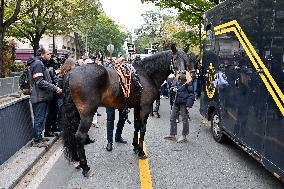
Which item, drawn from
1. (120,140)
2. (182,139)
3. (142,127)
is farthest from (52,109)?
(182,139)

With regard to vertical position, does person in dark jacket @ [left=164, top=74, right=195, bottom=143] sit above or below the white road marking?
above

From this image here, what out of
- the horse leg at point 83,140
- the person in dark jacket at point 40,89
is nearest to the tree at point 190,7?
the person in dark jacket at point 40,89

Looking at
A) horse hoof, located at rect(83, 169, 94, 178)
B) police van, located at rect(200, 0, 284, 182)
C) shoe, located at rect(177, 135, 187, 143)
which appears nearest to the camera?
police van, located at rect(200, 0, 284, 182)

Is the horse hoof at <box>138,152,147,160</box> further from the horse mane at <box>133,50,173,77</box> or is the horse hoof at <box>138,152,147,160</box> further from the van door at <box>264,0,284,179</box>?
the van door at <box>264,0,284,179</box>

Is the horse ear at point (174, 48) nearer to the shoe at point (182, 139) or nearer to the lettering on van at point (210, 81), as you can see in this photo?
the lettering on van at point (210, 81)

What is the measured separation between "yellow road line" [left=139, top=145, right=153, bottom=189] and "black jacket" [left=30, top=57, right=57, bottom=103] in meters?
2.36

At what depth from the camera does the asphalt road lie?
6133mm

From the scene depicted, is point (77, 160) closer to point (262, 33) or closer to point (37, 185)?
point (37, 185)

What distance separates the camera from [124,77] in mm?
7301

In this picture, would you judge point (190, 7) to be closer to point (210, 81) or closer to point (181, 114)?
point (210, 81)

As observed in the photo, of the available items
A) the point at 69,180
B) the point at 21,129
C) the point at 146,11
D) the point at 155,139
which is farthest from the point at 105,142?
the point at 146,11

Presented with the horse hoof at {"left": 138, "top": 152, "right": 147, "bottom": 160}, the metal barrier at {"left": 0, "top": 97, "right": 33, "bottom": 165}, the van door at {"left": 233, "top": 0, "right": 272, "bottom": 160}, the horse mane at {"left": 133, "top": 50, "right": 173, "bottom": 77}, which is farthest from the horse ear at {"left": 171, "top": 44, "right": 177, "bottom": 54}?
the metal barrier at {"left": 0, "top": 97, "right": 33, "bottom": 165}

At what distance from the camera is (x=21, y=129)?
780 cm

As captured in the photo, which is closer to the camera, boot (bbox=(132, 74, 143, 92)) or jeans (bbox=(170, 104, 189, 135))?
boot (bbox=(132, 74, 143, 92))
